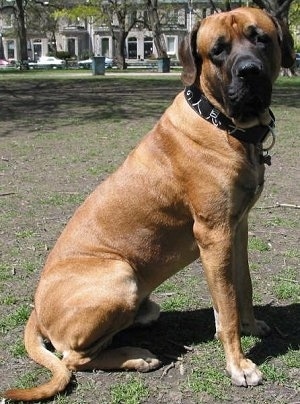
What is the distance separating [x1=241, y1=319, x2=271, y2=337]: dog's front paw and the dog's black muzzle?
Answer: 141 cm

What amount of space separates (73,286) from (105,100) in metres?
14.0

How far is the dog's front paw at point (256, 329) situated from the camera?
153 inches

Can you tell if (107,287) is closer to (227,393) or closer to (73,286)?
(73,286)

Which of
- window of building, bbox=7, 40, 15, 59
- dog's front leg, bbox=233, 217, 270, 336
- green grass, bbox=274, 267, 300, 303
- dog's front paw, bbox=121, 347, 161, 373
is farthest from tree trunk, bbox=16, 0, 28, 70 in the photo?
dog's front paw, bbox=121, 347, 161, 373

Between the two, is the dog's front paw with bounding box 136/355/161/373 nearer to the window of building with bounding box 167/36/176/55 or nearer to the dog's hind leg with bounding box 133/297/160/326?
the dog's hind leg with bounding box 133/297/160/326

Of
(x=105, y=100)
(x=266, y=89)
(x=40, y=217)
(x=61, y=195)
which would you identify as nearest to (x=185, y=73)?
(x=266, y=89)

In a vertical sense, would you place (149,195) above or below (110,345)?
above

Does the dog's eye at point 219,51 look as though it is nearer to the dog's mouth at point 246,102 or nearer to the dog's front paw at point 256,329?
the dog's mouth at point 246,102

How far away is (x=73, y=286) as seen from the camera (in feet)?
11.2

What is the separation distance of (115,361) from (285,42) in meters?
2.09

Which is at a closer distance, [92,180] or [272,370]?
[272,370]

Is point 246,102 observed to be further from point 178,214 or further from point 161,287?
point 161,287

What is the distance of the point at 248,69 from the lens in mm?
3043

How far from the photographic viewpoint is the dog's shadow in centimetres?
373
